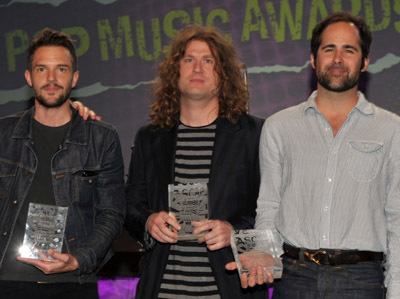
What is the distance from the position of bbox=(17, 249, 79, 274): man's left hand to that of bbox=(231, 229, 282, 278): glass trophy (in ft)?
2.64

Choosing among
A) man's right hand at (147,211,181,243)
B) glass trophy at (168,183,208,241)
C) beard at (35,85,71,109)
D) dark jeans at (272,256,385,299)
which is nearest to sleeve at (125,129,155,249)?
man's right hand at (147,211,181,243)

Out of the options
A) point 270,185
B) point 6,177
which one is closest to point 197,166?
point 270,185

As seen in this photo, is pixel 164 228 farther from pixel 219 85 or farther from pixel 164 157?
pixel 219 85

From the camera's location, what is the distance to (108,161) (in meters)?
3.01

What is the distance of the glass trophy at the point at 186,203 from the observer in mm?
2713

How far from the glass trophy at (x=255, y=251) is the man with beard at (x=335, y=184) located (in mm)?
57

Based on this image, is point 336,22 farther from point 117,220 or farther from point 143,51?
point 143,51

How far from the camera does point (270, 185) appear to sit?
9.28ft

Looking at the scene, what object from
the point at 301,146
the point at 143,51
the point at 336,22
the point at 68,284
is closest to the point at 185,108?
the point at 301,146

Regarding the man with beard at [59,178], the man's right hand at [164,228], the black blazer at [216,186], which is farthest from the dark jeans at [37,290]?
the man's right hand at [164,228]

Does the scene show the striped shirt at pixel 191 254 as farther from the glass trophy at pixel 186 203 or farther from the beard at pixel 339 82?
the beard at pixel 339 82

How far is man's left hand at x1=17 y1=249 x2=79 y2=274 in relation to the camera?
257 centimetres

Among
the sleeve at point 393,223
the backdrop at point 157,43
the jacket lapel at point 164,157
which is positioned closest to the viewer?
the sleeve at point 393,223

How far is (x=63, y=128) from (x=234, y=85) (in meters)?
1.01
